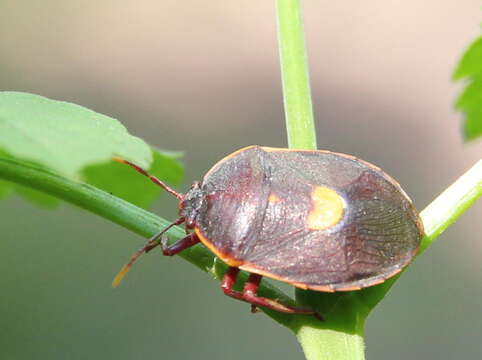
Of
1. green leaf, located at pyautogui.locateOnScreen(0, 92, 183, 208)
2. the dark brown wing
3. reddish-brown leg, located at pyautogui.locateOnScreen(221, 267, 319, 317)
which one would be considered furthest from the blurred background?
green leaf, located at pyautogui.locateOnScreen(0, 92, 183, 208)

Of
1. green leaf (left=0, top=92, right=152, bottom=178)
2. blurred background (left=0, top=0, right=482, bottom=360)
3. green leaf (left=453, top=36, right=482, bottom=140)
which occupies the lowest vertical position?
blurred background (left=0, top=0, right=482, bottom=360)

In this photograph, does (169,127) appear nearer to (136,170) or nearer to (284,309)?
(136,170)

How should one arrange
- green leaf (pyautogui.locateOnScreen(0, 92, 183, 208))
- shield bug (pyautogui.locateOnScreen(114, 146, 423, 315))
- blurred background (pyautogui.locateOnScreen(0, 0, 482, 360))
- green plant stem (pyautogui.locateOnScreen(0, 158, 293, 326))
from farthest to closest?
blurred background (pyautogui.locateOnScreen(0, 0, 482, 360))
shield bug (pyautogui.locateOnScreen(114, 146, 423, 315))
green plant stem (pyautogui.locateOnScreen(0, 158, 293, 326))
green leaf (pyautogui.locateOnScreen(0, 92, 183, 208))

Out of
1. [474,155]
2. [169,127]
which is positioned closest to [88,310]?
[169,127]

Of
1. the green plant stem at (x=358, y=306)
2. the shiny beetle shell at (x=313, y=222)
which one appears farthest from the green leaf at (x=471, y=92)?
the green plant stem at (x=358, y=306)

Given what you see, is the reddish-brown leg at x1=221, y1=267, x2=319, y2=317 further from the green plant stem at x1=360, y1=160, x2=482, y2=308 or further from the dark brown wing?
the green plant stem at x1=360, y1=160, x2=482, y2=308

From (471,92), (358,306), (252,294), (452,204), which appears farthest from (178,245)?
(471,92)

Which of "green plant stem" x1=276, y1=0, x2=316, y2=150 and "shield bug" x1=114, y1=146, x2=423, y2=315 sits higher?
"green plant stem" x1=276, y1=0, x2=316, y2=150
